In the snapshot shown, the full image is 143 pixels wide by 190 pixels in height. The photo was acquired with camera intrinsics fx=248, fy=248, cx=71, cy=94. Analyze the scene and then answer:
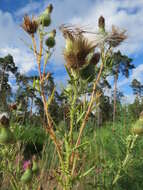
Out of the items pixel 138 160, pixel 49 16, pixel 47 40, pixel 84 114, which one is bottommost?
pixel 138 160

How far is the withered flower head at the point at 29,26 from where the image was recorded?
45.6 inches

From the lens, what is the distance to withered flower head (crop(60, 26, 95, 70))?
3.38 ft

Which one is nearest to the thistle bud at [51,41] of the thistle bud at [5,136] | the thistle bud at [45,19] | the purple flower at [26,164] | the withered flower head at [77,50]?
the thistle bud at [45,19]

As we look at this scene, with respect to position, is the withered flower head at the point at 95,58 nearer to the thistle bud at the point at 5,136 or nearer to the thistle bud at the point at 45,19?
the thistle bud at the point at 45,19

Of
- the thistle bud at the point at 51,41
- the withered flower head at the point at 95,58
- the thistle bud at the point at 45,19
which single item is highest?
the thistle bud at the point at 45,19

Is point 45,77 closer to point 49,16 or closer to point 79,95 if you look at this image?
point 79,95

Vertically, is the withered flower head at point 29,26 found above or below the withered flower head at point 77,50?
above

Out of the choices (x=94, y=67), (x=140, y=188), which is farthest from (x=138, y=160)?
(x=94, y=67)

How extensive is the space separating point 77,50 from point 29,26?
0.29m

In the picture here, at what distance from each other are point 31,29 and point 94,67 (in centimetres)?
36

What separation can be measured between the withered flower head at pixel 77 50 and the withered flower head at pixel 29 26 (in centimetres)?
20

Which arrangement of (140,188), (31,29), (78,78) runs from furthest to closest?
(140,188) < (31,29) < (78,78)

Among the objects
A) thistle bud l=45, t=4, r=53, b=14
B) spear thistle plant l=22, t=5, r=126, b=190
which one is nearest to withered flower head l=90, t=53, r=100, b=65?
spear thistle plant l=22, t=5, r=126, b=190

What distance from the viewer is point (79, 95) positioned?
106cm
